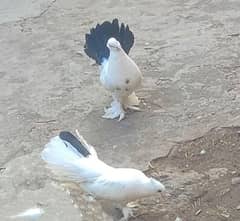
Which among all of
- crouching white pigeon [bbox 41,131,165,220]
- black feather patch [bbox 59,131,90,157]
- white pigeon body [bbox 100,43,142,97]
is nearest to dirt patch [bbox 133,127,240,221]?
crouching white pigeon [bbox 41,131,165,220]

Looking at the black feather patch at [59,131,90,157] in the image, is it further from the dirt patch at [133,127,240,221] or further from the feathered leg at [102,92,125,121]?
the feathered leg at [102,92,125,121]

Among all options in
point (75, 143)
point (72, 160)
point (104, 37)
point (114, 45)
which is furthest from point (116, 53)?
point (72, 160)

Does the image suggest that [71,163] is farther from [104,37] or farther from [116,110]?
[104,37]

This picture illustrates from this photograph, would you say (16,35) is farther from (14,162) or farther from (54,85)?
(14,162)

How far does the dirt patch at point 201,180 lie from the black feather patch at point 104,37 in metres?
0.72

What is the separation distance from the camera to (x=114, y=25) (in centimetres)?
413

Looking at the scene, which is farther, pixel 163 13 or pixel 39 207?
pixel 163 13

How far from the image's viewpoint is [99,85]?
457cm

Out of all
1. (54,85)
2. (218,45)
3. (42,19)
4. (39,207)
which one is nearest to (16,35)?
(42,19)

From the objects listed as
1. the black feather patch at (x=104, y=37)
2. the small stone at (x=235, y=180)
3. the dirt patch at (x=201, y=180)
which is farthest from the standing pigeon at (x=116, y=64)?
the small stone at (x=235, y=180)

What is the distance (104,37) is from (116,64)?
260 mm

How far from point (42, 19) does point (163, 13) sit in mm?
960

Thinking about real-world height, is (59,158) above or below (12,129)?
above

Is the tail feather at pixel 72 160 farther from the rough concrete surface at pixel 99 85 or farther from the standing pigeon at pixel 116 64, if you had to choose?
the standing pigeon at pixel 116 64
